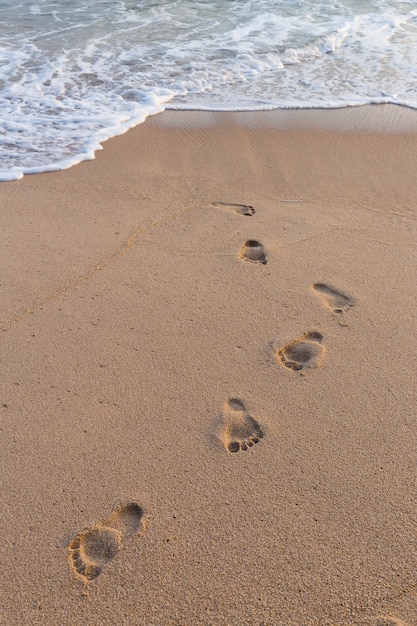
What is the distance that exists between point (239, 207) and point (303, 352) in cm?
150

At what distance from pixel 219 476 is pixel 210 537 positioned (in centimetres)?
24

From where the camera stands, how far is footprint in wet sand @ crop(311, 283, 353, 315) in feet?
9.48

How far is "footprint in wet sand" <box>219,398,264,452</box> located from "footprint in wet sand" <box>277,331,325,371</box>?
35 cm

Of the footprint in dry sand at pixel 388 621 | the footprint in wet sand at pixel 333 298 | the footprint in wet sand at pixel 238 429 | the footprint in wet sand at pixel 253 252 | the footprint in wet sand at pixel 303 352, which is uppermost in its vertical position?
the footprint in wet sand at pixel 253 252

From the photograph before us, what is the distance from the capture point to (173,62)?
652 cm

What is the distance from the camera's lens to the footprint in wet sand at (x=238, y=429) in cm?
221

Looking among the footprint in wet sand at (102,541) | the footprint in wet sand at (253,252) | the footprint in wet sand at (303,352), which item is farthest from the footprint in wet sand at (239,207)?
the footprint in wet sand at (102,541)

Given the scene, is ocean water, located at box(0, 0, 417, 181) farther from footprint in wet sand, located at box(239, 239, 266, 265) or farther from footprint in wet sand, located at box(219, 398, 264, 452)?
footprint in wet sand, located at box(219, 398, 264, 452)

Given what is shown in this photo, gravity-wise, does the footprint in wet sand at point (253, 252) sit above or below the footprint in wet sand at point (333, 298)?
above

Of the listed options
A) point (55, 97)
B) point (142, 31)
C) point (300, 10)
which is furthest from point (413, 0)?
point (55, 97)

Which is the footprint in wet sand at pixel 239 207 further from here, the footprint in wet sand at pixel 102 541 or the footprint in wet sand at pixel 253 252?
the footprint in wet sand at pixel 102 541

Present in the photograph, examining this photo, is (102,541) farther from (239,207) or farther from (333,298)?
(239,207)

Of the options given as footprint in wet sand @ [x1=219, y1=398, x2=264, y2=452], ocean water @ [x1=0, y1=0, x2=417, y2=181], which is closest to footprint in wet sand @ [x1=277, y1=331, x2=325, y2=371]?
footprint in wet sand @ [x1=219, y1=398, x2=264, y2=452]

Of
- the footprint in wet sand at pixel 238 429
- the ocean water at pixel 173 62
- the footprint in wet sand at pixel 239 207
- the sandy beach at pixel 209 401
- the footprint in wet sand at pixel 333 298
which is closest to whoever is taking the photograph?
the sandy beach at pixel 209 401
